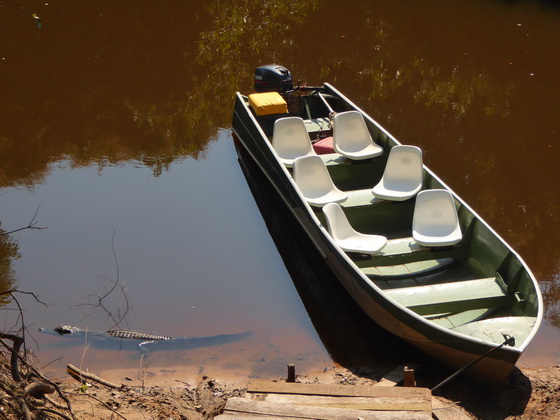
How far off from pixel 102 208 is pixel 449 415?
22.1ft

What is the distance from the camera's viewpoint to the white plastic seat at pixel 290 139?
1221cm

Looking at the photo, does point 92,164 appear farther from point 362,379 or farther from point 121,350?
point 362,379

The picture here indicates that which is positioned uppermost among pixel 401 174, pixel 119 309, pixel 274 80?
pixel 274 80

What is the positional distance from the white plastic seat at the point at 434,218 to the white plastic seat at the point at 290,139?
2.82 meters

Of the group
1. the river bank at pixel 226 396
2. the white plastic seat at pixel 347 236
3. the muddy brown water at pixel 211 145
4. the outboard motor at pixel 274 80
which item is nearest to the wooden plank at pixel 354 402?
the river bank at pixel 226 396

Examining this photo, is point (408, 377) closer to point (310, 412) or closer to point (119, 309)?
Result: point (310, 412)

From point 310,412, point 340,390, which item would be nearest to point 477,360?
point 340,390

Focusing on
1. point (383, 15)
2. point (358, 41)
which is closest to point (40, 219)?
point (358, 41)

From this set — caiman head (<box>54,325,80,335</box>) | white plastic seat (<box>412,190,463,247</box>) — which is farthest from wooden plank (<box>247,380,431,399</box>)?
caiman head (<box>54,325,80,335</box>)

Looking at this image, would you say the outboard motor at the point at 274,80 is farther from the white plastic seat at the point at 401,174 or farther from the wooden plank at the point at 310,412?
the wooden plank at the point at 310,412

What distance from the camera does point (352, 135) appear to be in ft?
39.7

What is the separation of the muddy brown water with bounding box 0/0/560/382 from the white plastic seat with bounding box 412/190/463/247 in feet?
4.17

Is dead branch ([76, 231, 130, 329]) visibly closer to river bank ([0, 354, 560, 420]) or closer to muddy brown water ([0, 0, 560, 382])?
→ muddy brown water ([0, 0, 560, 382])

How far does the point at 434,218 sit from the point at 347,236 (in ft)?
3.54
